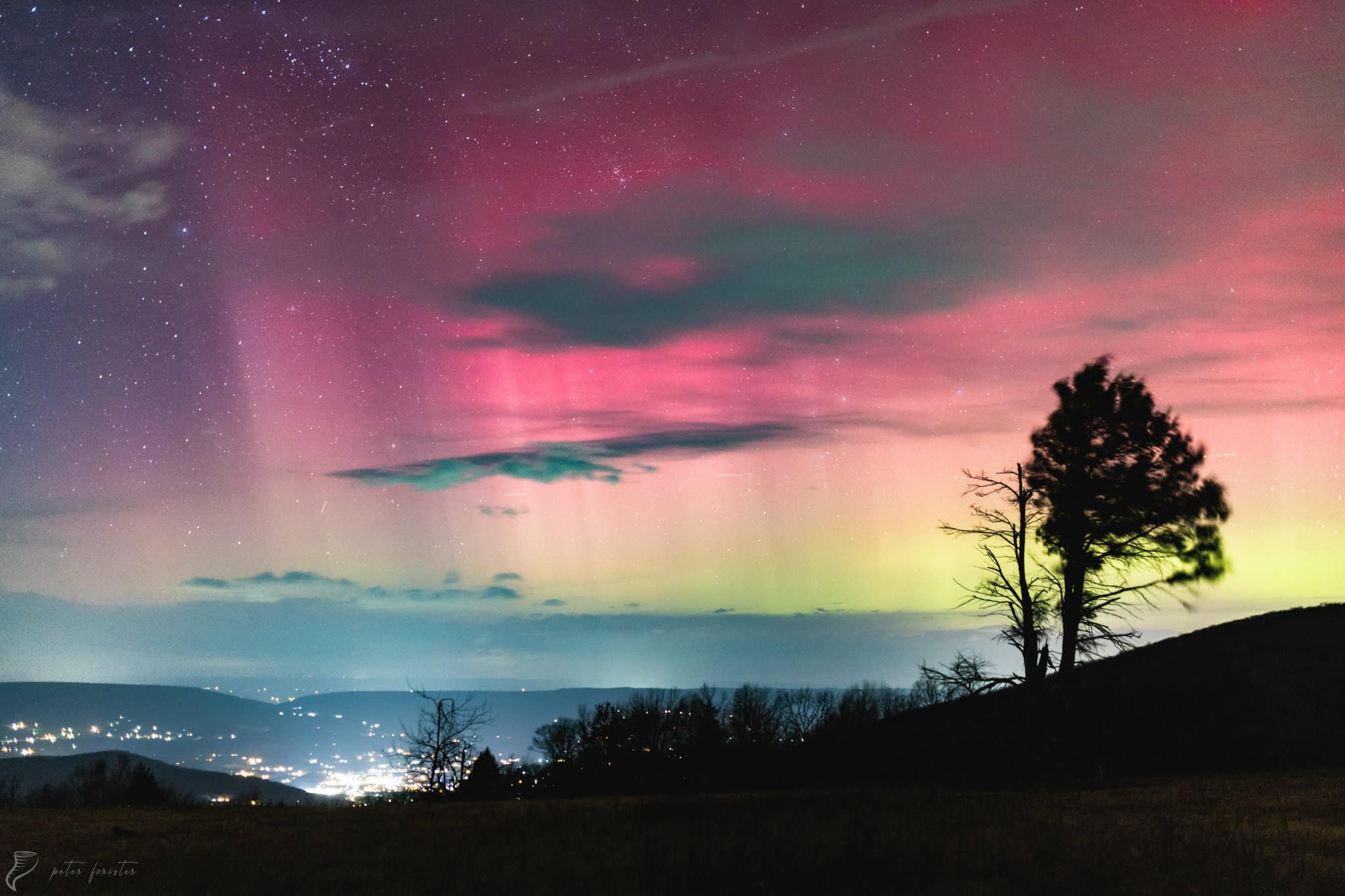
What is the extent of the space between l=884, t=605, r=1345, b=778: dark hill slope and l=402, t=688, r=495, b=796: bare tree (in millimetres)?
24291

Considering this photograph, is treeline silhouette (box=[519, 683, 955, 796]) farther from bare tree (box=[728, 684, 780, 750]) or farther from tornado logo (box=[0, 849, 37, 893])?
tornado logo (box=[0, 849, 37, 893])

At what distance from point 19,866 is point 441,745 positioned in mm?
32720

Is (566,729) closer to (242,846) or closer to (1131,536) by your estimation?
(1131,536)

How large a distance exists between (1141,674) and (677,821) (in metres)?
38.0

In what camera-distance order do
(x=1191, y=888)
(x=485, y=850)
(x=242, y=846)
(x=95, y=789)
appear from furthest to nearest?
(x=95, y=789) < (x=242, y=846) < (x=485, y=850) < (x=1191, y=888)

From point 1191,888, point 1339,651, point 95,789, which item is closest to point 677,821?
point 1191,888

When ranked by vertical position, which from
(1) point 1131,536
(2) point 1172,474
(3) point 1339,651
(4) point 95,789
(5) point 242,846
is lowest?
(4) point 95,789

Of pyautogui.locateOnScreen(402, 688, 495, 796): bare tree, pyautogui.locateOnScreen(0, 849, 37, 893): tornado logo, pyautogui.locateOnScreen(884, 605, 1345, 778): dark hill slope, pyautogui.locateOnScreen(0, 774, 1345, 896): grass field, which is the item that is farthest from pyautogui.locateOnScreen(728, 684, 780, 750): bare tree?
pyautogui.locateOnScreen(0, 849, 37, 893): tornado logo

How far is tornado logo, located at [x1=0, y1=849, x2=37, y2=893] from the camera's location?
19.2 m

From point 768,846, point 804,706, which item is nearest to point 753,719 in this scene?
point 804,706

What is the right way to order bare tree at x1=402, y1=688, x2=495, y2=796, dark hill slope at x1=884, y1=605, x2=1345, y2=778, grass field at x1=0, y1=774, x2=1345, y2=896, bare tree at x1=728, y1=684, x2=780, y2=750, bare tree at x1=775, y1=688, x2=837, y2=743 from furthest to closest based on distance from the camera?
bare tree at x1=775, y1=688, x2=837, y2=743
bare tree at x1=728, y1=684, x2=780, y2=750
bare tree at x1=402, y1=688, x2=495, y2=796
dark hill slope at x1=884, y1=605, x2=1345, y2=778
grass field at x1=0, y1=774, x2=1345, y2=896

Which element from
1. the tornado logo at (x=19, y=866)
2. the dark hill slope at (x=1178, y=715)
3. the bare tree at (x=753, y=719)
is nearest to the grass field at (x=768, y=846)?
the tornado logo at (x=19, y=866)

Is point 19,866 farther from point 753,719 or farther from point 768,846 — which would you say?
point 753,719

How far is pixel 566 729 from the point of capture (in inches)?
3755
